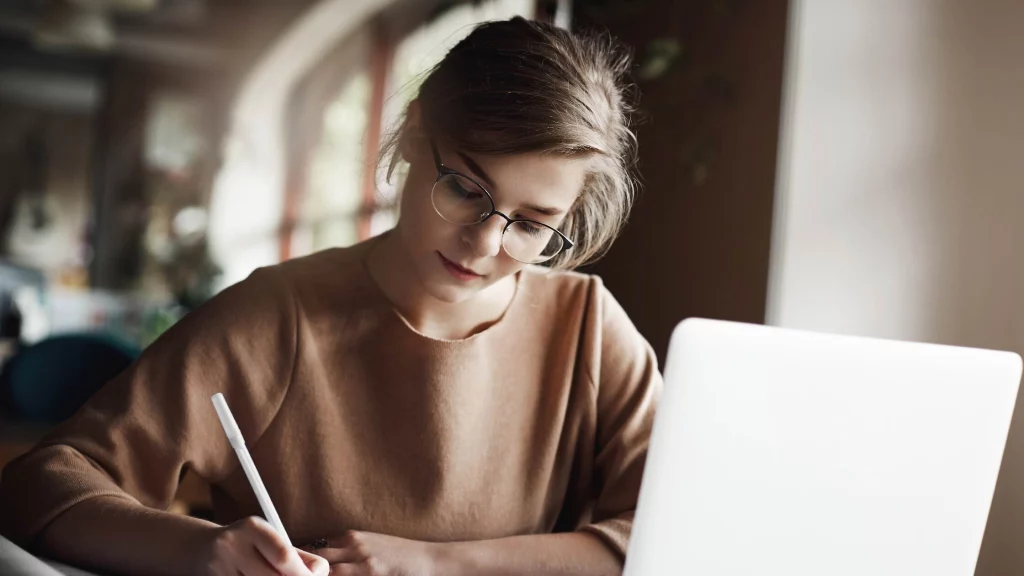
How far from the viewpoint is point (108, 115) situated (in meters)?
2.81

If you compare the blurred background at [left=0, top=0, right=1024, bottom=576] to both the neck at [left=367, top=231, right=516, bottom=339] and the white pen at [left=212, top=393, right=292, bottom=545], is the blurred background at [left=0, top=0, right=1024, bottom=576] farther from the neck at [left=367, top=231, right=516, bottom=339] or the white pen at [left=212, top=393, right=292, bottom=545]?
the white pen at [left=212, top=393, right=292, bottom=545]

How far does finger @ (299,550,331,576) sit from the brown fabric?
26 centimetres

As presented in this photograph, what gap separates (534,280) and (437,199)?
28cm

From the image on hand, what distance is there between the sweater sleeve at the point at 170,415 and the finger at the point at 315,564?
24 centimetres

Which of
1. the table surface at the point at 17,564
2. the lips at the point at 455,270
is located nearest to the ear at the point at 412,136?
the lips at the point at 455,270

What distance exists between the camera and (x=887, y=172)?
1951 mm

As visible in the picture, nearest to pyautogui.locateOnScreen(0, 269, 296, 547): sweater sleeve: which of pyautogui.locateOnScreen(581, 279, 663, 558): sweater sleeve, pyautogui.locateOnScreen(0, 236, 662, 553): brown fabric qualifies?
pyautogui.locateOnScreen(0, 236, 662, 553): brown fabric

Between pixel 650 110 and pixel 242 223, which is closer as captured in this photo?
pixel 650 110

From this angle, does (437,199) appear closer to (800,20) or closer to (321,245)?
(800,20)

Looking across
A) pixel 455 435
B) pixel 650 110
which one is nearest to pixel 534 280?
pixel 455 435

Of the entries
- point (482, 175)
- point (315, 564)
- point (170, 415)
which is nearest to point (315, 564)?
point (315, 564)

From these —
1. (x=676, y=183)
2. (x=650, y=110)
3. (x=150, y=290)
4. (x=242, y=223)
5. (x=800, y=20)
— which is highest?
(x=800, y=20)

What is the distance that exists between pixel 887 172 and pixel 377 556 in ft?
4.84

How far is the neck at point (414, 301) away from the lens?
44.0 inches
